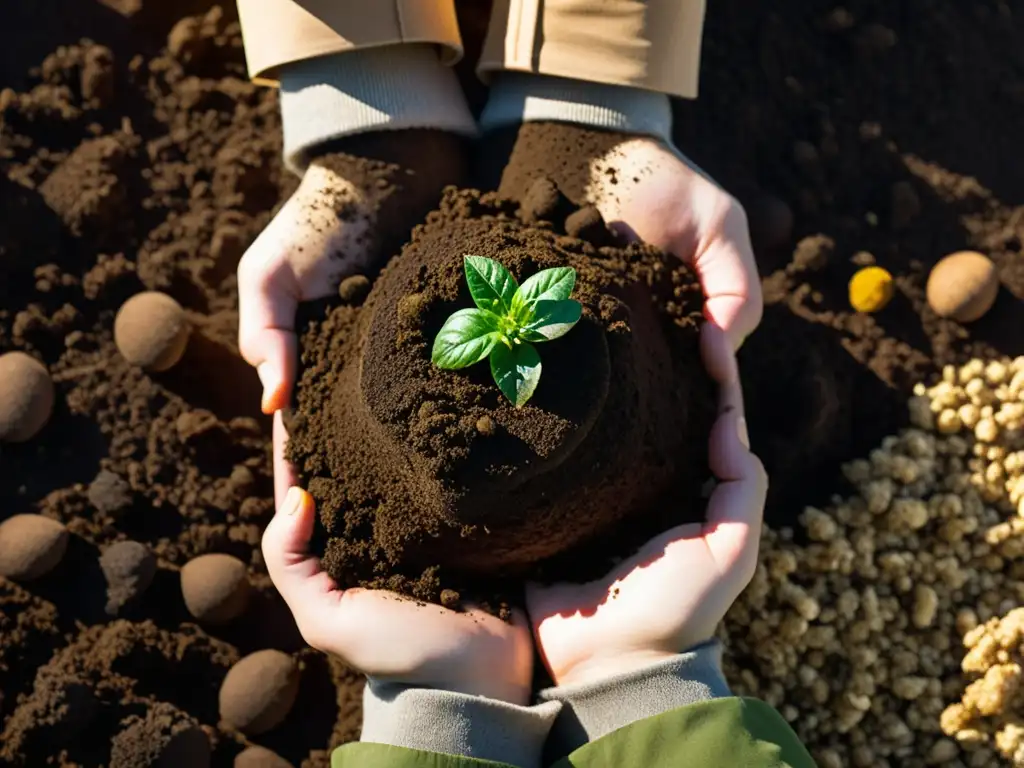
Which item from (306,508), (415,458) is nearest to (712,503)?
(415,458)

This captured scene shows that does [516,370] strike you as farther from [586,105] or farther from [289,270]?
[586,105]

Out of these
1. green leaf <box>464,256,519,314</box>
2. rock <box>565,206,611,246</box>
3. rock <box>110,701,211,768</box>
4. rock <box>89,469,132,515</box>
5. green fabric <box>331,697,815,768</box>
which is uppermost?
green leaf <box>464,256,519,314</box>

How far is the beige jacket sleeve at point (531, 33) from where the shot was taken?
6.36ft

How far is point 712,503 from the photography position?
6.15 ft

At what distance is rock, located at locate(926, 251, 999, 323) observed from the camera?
2281 millimetres

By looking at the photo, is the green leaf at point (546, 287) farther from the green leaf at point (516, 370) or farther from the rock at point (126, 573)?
the rock at point (126, 573)

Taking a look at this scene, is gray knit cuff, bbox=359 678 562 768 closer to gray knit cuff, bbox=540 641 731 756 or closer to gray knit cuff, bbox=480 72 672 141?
gray knit cuff, bbox=540 641 731 756

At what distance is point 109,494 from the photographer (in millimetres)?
2129

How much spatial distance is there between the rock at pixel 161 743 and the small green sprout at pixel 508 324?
3.22 feet

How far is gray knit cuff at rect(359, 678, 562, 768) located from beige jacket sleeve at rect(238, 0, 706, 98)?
3.91 feet

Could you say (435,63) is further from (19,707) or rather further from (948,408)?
(19,707)

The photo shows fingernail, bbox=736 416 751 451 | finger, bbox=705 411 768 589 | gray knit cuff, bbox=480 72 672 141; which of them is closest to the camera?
finger, bbox=705 411 768 589

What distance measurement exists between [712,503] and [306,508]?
750mm

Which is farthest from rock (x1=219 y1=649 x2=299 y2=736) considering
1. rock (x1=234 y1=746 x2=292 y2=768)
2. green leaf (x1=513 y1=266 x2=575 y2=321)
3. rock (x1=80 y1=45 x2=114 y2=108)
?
rock (x1=80 y1=45 x2=114 y2=108)
